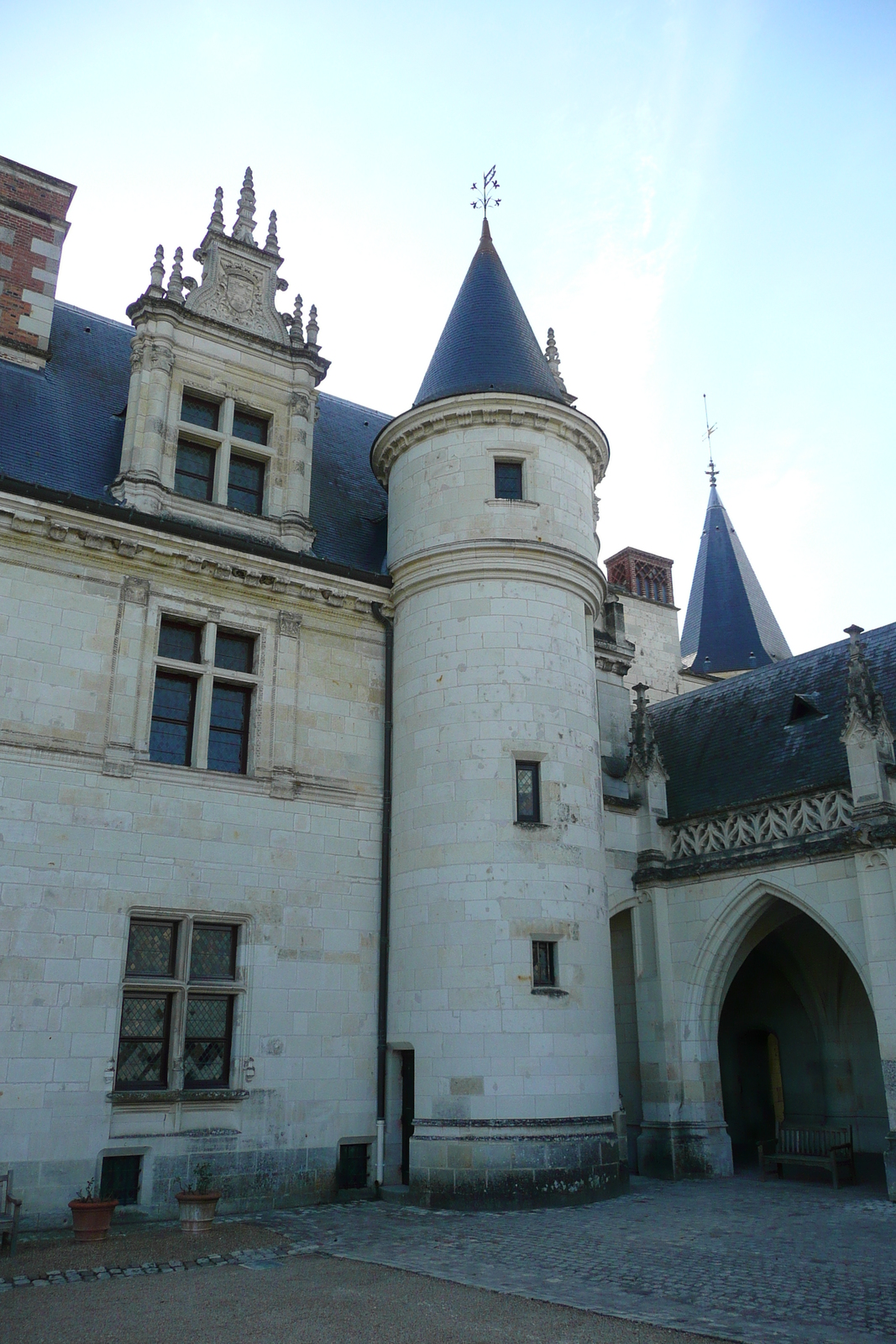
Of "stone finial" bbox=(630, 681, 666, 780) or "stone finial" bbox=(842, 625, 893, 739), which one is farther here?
"stone finial" bbox=(630, 681, 666, 780)

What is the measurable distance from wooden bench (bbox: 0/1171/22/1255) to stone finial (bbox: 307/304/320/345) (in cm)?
1139

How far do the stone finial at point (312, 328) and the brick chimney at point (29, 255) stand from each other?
3.65 m

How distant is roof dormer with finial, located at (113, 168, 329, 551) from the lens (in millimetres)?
13906

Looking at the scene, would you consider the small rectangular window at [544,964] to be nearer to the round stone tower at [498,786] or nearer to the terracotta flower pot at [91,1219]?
the round stone tower at [498,786]

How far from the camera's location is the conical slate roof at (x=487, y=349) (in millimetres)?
15336

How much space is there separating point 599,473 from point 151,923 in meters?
9.28

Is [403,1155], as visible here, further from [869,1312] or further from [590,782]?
[869,1312]

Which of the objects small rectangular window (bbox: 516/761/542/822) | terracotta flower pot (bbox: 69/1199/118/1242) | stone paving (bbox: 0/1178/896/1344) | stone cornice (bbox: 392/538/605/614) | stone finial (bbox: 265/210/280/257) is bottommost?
stone paving (bbox: 0/1178/896/1344)

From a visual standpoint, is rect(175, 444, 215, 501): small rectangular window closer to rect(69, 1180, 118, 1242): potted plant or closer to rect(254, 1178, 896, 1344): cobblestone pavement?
rect(69, 1180, 118, 1242): potted plant

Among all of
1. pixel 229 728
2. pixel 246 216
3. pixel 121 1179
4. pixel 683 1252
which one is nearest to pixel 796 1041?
pixel 683 1252

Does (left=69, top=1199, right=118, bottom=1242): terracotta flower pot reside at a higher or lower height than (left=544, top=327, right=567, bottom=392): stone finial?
lower

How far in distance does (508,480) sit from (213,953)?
24.4 feet

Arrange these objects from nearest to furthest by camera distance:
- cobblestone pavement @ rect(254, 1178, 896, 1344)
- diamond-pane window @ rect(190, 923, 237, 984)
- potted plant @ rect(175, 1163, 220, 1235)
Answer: cobblestone pavement @ rect(254, 1178, 896, 1344) → potted plant @ rect(175, 1163, 220, 1235) → diamond-pane window @ rect(190, 923, 237, 984)

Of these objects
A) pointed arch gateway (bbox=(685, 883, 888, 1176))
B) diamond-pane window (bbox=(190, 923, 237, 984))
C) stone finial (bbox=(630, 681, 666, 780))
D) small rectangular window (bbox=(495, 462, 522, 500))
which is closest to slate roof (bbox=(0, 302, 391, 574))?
small rectangular window (bbox=(495, 462, 522, 500))
